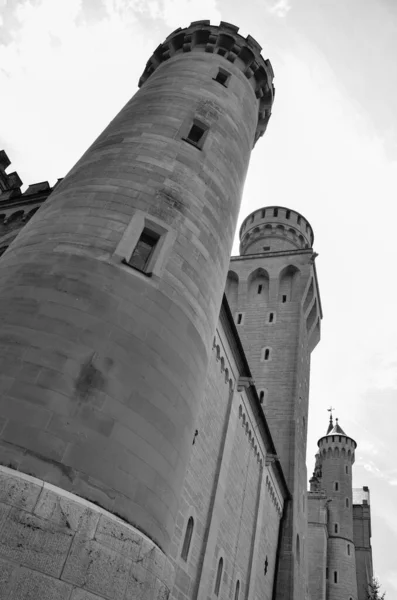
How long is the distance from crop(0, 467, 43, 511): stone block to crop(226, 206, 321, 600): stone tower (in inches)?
805

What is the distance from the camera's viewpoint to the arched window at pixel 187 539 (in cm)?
1199

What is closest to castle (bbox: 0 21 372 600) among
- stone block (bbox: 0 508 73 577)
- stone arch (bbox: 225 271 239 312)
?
stone block (bbox: 0 508 73 577)

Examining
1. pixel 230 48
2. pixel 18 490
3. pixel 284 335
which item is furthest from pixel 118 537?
pixel 284 335

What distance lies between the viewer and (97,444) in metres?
5.68

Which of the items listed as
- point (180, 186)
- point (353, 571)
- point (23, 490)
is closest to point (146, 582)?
point (23, 490)

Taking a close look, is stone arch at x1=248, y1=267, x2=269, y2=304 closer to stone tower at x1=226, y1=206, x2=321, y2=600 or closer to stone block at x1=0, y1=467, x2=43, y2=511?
stone tower at x1=226, y1=206, x2=321, y2=600

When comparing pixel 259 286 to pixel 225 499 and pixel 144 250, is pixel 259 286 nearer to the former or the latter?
pixel 225 499

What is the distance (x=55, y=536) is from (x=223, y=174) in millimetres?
7884

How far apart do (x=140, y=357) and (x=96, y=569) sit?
102 inches

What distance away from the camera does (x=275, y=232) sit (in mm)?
37688

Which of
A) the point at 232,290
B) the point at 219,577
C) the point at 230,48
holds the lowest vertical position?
the point at 219,577

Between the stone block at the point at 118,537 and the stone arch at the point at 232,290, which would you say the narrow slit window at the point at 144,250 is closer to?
the stone block at the point at 118,537

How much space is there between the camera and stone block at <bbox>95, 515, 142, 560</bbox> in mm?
5074

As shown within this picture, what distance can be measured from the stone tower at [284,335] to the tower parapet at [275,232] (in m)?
0.08
